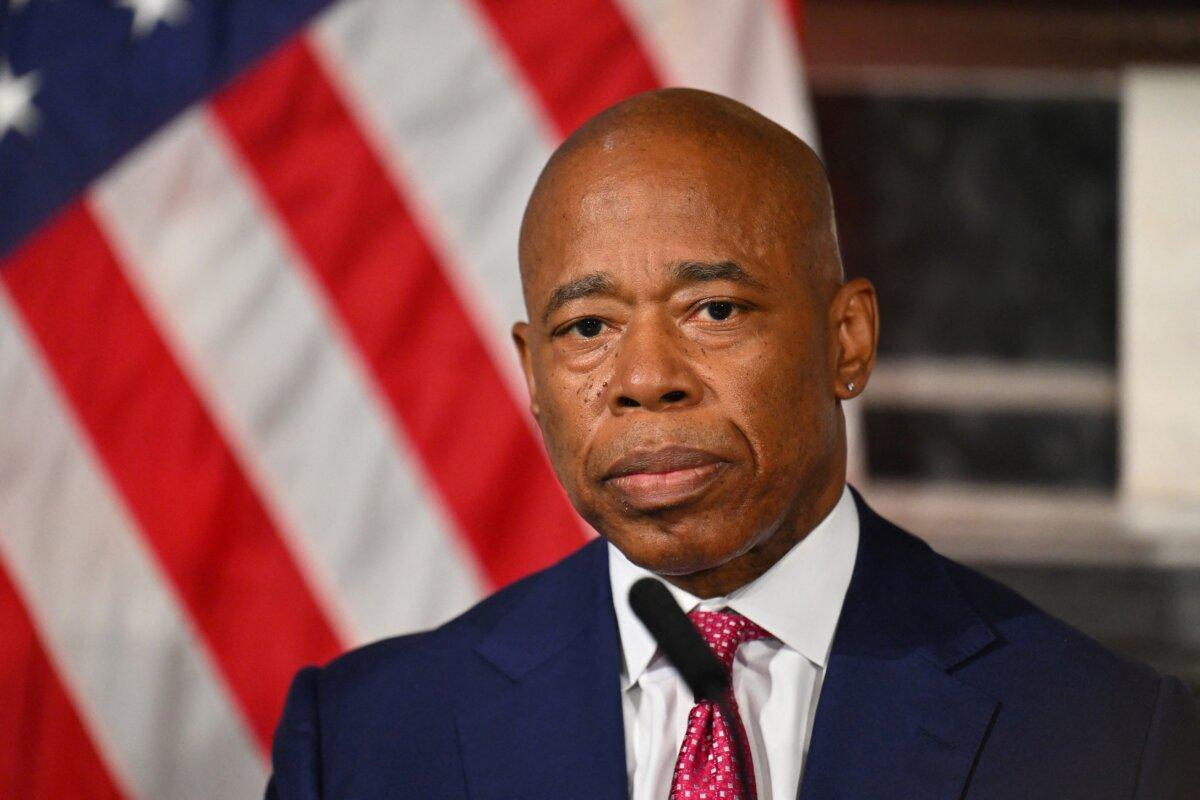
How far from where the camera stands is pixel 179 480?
1.91m

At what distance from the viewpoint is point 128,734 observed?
1.87 metres

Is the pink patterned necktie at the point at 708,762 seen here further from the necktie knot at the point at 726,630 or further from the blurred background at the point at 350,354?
the blurred background at the point at 350,354

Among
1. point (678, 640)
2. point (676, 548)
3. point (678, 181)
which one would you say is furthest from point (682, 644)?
point (678, 181)

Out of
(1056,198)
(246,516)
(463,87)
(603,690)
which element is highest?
(463,87)

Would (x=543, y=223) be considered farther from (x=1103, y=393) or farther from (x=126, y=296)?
→ (x=1103, y=393)

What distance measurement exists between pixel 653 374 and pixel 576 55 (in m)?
1.10

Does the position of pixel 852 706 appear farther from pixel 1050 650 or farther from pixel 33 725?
pixel 33 725

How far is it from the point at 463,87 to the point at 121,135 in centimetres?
48

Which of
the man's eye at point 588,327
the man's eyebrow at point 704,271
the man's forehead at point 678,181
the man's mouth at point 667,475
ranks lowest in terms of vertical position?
the man's mouth at point 667,475

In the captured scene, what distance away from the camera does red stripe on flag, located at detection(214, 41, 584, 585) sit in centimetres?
194

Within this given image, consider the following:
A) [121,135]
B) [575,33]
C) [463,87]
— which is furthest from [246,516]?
[575,33]

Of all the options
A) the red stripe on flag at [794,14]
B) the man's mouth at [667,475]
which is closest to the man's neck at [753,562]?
the man's mouth at [667,475]

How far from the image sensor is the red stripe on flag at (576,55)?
6.53 ft

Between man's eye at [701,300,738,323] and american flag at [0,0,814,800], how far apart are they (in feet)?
2.97
